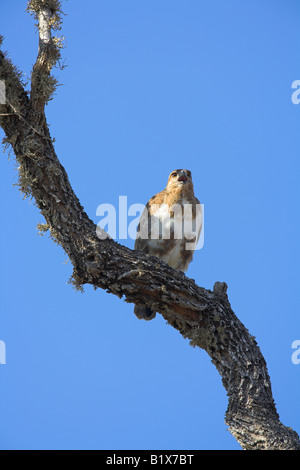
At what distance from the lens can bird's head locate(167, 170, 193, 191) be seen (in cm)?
798

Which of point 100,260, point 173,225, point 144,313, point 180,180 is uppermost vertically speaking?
point 180,180

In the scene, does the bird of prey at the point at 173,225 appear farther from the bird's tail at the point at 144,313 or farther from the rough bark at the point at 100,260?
the rough bark at the point at 100,260

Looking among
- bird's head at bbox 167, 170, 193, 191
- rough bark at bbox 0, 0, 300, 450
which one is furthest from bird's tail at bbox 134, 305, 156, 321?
rough bark at bbox 0, 0, 300, 450

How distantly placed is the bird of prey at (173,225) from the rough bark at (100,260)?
1579 mm

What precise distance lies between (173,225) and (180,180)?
575 mm

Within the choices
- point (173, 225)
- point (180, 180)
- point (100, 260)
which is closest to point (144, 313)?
point (173, 225)

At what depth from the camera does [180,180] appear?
8.01m

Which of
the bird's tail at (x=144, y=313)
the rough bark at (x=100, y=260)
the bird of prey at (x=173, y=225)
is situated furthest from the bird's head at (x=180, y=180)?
the rough bark at (x=100, y=260)

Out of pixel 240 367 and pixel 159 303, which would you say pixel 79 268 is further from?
pixel 240 367

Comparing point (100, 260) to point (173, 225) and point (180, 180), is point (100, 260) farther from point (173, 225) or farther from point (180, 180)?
point (180, 180)

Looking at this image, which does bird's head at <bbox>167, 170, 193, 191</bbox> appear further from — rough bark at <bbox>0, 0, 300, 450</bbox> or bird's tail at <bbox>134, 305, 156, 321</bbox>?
rough bark at <bbox>0, 0, 300, 450</bbox>
